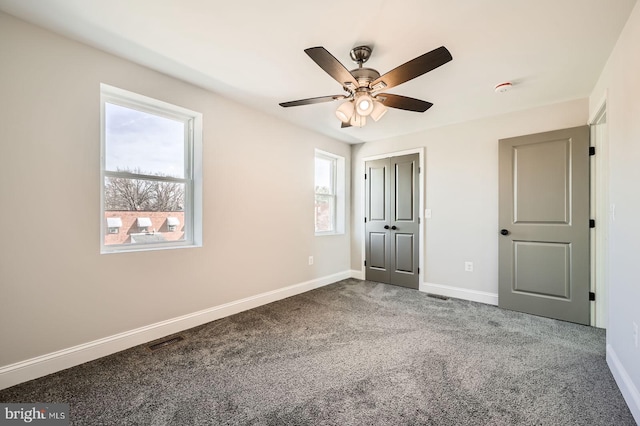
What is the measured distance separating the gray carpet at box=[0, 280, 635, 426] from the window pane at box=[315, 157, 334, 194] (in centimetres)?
231

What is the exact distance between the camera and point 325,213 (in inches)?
184

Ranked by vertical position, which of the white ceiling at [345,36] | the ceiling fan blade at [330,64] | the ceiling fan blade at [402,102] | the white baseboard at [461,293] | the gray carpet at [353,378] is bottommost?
the gray carpet at [353,378]

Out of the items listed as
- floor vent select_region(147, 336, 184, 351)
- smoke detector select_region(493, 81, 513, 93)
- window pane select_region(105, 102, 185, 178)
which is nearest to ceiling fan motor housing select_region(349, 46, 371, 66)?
smoke detector select_region(493, 81, 513, 93)

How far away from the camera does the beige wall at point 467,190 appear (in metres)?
3.35

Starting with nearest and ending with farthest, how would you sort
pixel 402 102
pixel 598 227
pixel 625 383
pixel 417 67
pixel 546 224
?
pixel 625 383, pixel 417 67, pixel 402 102, pixel 598 227, pixel 546 224

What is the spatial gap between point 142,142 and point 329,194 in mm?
2856

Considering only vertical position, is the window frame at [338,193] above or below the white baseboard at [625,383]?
above

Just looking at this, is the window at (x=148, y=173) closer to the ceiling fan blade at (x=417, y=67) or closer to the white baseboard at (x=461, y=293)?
the ceiling fan blade at (x=417, y=67)

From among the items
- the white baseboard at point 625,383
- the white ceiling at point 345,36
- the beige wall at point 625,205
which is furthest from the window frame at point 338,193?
the white baseboard at point 625,383

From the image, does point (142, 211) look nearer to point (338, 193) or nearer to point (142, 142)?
point (142, 142)

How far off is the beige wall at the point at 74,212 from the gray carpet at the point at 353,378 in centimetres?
34

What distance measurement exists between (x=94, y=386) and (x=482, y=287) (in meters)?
3.99

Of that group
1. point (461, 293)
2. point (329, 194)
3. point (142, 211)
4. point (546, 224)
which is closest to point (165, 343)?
point (142, 211)

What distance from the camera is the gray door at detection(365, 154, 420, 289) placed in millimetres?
4164
